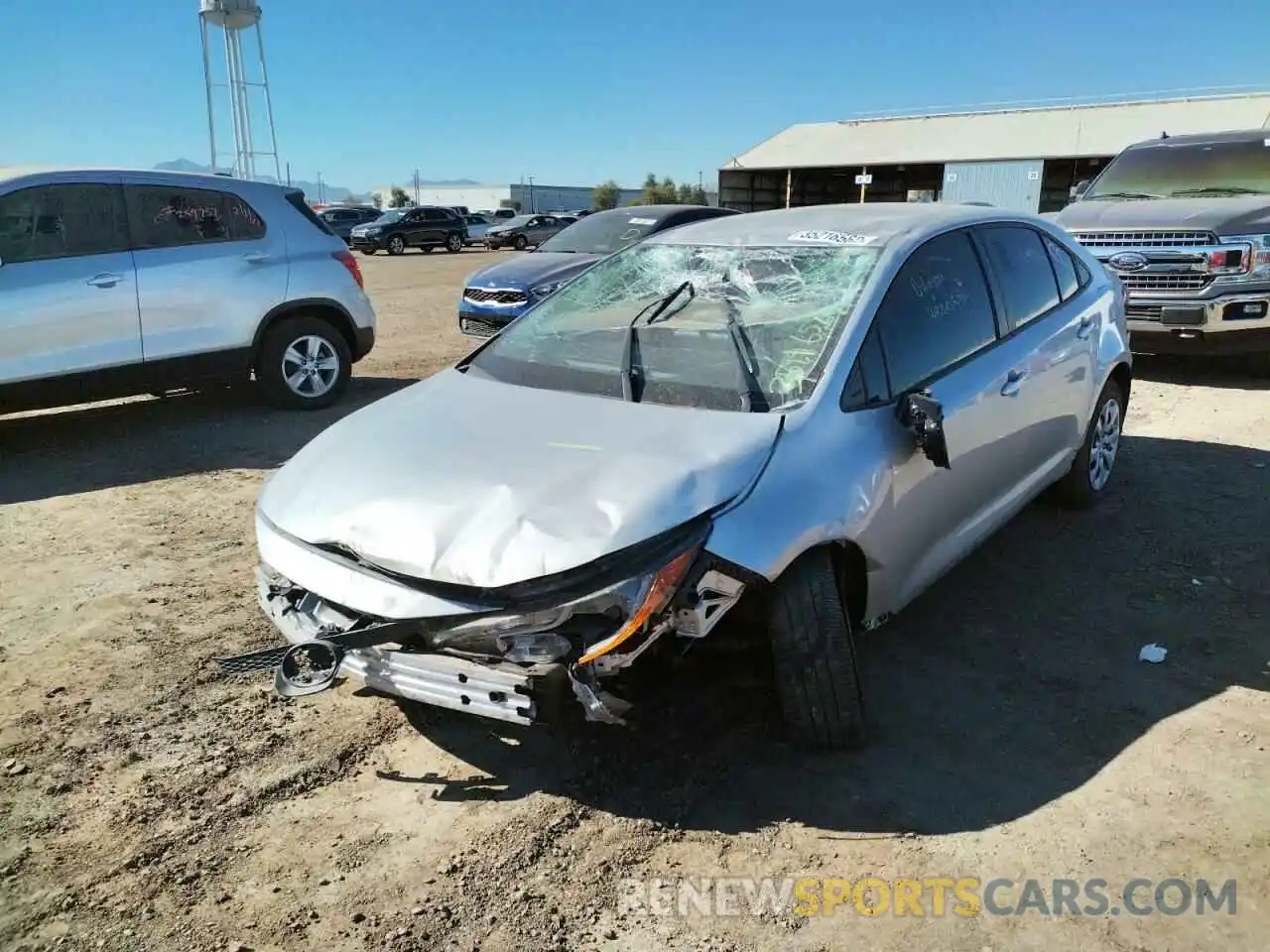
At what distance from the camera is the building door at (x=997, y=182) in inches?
1391

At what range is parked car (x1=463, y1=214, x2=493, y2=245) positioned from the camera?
3629 cm

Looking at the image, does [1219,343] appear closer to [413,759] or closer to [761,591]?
[761,591]

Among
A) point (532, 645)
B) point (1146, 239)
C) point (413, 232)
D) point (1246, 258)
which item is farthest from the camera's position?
point (413, 232)

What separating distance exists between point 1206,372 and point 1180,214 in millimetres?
1586

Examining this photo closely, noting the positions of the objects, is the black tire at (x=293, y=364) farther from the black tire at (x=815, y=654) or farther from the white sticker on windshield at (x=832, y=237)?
the black tire at (x=815, y=654)

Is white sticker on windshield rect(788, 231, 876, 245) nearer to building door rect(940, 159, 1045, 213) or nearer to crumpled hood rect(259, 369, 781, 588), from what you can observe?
crumpled hood rect(259, 369, 781, 588)

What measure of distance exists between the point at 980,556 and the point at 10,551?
4893mm

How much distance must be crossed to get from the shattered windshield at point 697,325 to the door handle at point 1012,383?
819 millimetres

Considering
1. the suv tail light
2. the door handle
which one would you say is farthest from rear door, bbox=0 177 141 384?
the door handle

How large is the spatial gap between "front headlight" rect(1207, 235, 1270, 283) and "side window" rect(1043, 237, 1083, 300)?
13.8ft


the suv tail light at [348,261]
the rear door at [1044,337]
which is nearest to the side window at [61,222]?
the suv tail light at [348,261]

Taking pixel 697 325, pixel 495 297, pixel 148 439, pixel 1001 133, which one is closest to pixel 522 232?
pixel 1001 133

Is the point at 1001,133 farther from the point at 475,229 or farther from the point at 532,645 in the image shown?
the point at 532,645

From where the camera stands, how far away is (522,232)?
35062 millimetres
